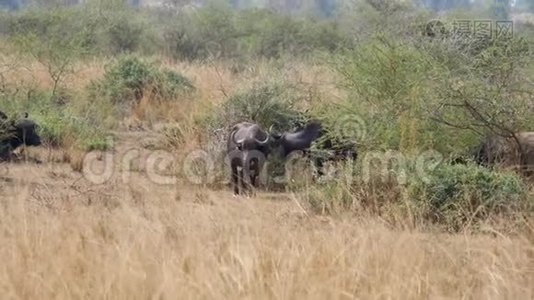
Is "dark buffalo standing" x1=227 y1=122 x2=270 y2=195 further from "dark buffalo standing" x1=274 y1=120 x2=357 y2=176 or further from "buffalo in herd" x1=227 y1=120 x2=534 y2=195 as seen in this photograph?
"dark buffalo standing" x1=274 y1=120 x2=357 y2=176

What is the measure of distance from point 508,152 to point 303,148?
7.71 feet

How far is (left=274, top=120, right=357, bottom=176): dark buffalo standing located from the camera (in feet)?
30.6

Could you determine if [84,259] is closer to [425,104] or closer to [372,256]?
[372,256]

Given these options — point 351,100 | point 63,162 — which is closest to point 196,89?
point 63,162

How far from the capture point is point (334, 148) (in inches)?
366

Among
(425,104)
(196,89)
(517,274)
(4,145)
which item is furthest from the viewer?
(196,89)

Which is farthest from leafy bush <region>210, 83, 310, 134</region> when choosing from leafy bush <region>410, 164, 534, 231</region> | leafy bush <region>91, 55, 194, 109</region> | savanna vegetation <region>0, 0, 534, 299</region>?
leafy bush <region>91, 55, 194, 109</region>

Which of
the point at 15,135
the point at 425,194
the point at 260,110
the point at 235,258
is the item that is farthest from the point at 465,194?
the point at 15,135

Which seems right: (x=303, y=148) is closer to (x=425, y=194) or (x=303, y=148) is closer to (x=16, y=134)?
(x=425, y=194)

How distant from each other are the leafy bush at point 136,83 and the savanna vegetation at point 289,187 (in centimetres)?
4

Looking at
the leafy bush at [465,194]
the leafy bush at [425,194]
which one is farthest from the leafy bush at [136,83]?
the leafy bush at [465,194]

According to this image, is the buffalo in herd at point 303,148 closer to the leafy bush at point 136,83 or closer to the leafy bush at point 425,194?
the leafy bush at point 425,194

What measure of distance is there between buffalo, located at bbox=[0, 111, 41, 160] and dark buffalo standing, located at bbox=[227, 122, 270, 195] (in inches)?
111

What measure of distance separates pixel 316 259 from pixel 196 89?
11.0 m
